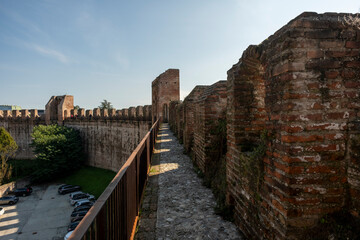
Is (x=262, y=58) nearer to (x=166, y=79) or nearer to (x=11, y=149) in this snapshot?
(x=166, y=79)

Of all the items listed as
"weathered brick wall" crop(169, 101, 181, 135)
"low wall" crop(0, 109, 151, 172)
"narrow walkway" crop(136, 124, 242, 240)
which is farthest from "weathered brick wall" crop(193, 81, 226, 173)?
"low wall" crop(0, 109, 151, 172)

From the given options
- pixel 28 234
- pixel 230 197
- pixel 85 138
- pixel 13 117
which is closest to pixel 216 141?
pixel 230 197

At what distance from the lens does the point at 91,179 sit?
23.2m

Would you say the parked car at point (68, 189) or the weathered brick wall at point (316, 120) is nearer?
the weathered brick wall at point (316, 120)

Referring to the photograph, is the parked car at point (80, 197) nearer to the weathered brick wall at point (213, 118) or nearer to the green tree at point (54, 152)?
the green tree at point (54, 152)

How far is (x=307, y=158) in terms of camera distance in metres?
1.91

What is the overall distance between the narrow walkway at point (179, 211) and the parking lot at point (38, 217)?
12.8 m

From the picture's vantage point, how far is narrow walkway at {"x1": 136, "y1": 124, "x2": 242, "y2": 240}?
2893 millimetres

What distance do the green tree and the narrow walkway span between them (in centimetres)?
2239

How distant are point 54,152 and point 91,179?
5.21 m

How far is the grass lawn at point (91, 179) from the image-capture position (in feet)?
Result: 68.6

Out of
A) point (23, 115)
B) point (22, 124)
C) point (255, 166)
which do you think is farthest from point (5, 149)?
point (255, 166)

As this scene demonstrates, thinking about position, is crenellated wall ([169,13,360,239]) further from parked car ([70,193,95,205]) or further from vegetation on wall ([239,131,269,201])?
parked car ([70,193,95,205])

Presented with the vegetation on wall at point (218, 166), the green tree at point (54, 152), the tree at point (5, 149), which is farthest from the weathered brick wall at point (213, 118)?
the tree at point (5, 149)
